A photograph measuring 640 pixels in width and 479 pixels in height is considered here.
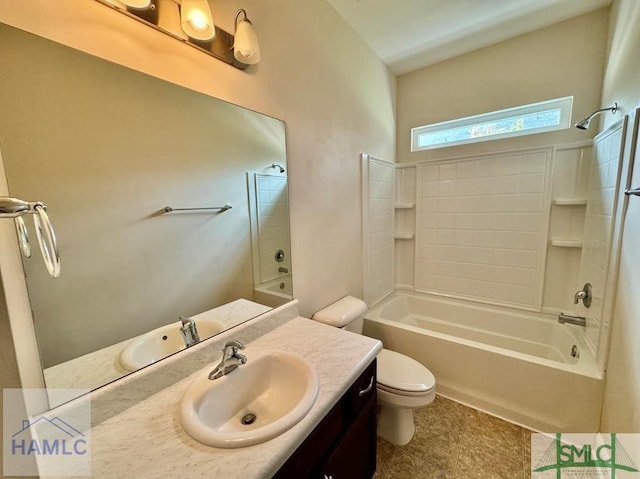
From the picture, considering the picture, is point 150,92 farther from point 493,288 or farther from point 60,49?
point 493,288

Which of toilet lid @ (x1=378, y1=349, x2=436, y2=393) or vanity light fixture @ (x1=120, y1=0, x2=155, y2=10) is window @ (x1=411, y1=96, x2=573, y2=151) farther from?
vanity light fixture @ (x1=120, y1=0, x2=155, y2=10)

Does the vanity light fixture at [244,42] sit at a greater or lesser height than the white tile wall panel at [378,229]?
greater

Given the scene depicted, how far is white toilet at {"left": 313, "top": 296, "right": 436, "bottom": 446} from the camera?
1442 millimetres

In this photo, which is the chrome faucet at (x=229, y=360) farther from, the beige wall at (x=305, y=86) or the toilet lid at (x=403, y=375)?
the toilet lid at (x=403, y=375)

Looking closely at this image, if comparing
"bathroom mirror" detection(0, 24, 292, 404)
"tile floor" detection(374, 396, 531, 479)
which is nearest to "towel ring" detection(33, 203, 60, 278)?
"bathroom mirror" detection(0, 24, 292, 404)

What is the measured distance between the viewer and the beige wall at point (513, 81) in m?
1.87

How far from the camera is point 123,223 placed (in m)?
0.86

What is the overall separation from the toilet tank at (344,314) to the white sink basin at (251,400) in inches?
25.4

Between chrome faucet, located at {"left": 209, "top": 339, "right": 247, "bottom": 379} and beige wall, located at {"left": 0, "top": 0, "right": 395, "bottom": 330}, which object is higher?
beige wall, located at {"left": 0, "top": 0, "right": 395, "bottom": 330}

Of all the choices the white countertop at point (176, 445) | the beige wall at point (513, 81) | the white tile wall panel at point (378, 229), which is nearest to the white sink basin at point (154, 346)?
the white countertop at point (176, 445)

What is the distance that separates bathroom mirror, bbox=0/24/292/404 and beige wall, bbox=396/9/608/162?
1963 millimetres

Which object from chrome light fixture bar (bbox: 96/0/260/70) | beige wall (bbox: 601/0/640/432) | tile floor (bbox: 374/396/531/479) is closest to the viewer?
chrome light fixture bar (bbox: 96/0/260/70)

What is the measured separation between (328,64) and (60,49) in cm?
140

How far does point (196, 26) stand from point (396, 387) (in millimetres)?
1900
